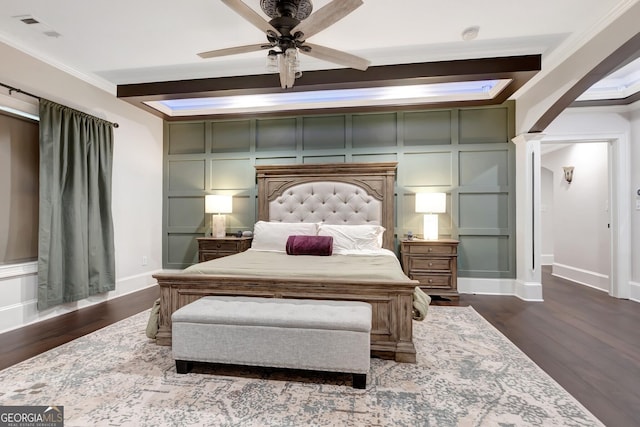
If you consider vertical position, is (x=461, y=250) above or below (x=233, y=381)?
above

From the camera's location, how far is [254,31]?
9.28ft

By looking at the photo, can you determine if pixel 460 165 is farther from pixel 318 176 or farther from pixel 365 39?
pixel 365 39

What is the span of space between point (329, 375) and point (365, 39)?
2884 mm

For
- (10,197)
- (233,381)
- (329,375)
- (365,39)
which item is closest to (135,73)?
(10,197)

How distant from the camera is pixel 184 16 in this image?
8.56 ft

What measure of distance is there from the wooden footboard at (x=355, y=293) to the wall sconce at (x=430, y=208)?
206 cm

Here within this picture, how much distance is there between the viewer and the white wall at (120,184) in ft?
9.73

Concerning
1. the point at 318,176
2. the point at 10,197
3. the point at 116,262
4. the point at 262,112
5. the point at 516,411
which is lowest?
the point at 516,411

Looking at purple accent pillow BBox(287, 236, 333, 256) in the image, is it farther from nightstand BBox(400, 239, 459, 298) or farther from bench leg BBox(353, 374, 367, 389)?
bench leg BBox(353, 374, 367, 389)

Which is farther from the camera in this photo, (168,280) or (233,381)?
(168,280)

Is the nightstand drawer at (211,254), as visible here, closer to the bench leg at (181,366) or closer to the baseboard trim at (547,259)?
the bench leg at (181,366)

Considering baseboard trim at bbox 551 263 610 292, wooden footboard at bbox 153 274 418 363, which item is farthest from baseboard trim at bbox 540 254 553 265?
wooden footboard at bbox 153 274 418 363

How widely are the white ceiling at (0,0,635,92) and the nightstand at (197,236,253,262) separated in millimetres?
2155

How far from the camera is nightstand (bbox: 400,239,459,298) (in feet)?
12.9
